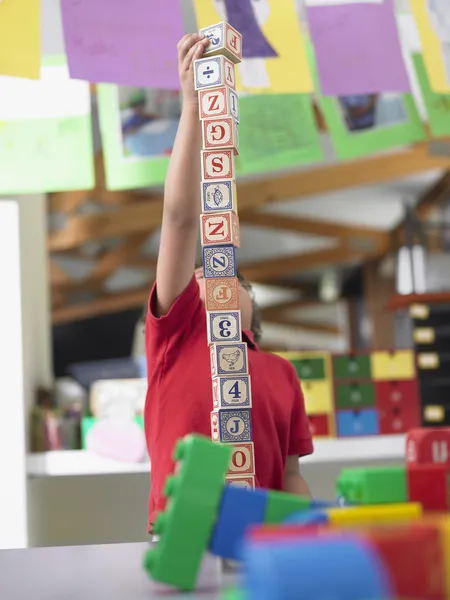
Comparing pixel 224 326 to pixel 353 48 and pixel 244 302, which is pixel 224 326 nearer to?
pixel 244 302

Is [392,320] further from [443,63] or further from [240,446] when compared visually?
[240,446]

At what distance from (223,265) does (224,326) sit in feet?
0.27

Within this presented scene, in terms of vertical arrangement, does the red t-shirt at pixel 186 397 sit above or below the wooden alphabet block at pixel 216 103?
below

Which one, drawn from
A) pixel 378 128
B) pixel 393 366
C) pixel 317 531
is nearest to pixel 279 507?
pixel 317 531

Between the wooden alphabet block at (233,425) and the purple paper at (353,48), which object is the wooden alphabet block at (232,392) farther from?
the purple paper at (353,48)

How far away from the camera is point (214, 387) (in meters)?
1.09

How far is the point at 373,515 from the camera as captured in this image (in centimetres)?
57

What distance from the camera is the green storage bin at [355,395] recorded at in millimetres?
2652

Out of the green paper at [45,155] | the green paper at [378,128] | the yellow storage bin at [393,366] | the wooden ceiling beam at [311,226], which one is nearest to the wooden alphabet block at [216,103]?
the green paper at [45,155]

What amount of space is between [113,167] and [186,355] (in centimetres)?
111

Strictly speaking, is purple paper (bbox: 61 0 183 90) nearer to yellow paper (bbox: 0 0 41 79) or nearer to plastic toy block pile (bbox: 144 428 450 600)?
yellow paper (bbox: 0 0 41 79)

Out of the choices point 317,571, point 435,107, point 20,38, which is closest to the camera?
point 317,571

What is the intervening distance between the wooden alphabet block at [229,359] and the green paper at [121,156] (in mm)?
1175

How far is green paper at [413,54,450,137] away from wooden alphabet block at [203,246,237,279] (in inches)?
51.0
